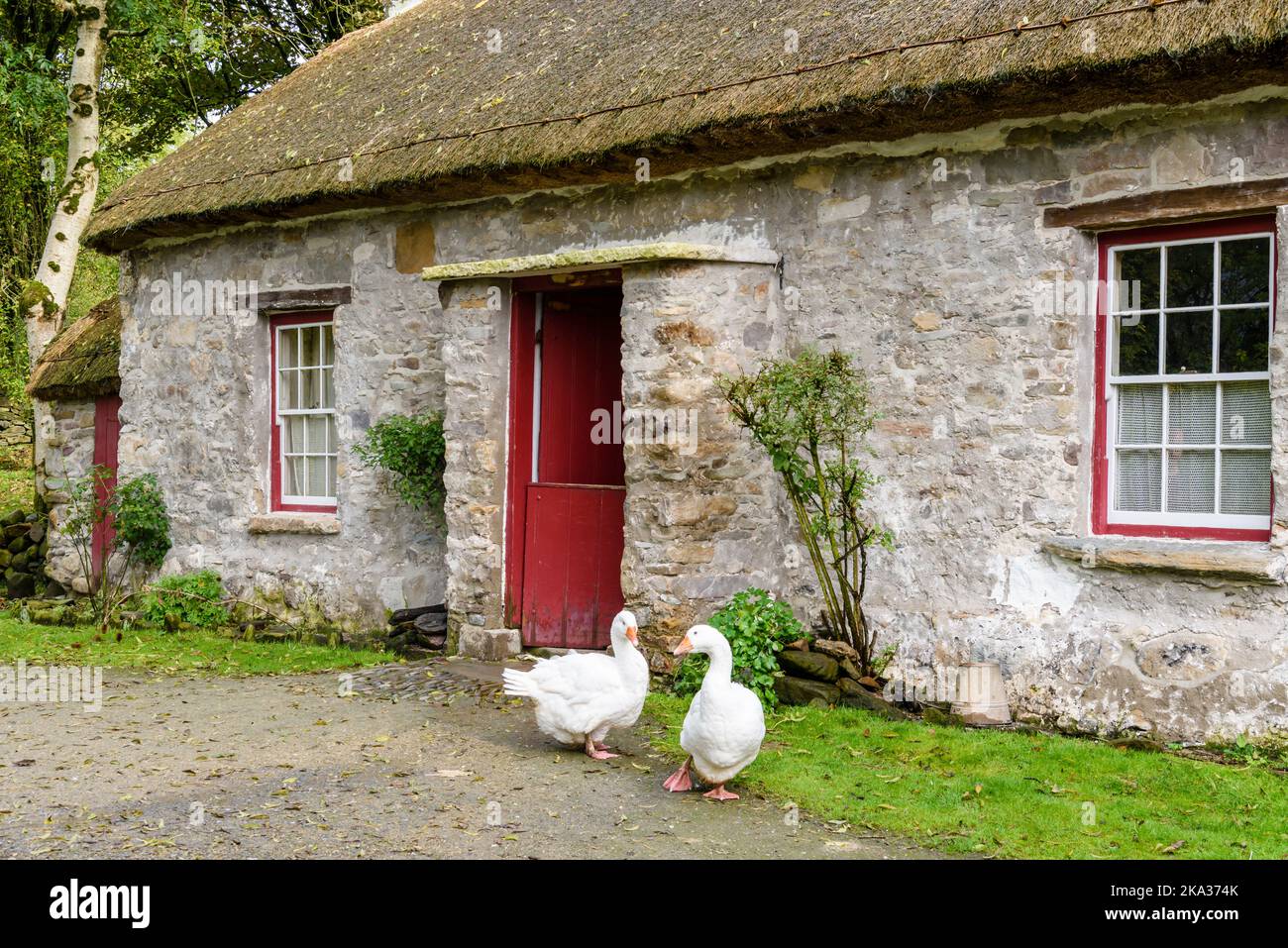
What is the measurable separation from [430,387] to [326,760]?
383cm

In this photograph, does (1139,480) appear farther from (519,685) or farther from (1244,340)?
(519,685)

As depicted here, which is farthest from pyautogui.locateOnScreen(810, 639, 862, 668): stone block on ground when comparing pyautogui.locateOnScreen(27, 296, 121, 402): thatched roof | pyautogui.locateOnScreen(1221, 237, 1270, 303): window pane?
pyautogui.locateOnScreen(27, 296, 121, 402): thatched roof

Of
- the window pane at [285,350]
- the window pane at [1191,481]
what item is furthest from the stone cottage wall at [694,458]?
the window pane at [285,350]

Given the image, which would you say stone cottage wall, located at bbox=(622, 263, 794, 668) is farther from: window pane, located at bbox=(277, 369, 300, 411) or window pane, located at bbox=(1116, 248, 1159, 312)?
window pane, located at bbox=(277, 369, 300, 411)

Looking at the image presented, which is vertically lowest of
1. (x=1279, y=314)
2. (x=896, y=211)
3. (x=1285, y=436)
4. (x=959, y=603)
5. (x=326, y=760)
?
(x=326, y=760)

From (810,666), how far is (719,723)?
1.96 meters

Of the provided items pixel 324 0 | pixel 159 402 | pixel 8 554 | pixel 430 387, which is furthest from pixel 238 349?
pixel 324 0

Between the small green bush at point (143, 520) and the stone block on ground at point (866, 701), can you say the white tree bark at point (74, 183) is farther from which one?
the stone block on ground at point (866, 701)

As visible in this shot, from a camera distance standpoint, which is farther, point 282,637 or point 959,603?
point 282,637

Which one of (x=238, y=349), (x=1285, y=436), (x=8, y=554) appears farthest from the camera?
(x=8, y=554)

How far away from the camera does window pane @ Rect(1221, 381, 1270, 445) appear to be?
595 cm

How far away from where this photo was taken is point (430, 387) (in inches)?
358
